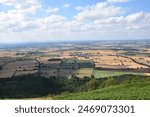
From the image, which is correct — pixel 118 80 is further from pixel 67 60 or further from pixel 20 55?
pixel 20 55

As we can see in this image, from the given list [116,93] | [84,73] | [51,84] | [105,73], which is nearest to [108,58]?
[105,73]

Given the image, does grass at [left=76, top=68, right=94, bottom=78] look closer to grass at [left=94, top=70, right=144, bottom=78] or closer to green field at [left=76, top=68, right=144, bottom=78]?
green field at [left=76, top=68, right=144, bottom=78]

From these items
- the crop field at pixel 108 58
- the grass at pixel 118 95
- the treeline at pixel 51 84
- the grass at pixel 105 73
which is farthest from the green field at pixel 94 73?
the grass at pixel 118 95

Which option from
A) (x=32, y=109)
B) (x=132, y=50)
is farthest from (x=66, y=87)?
(x=32, y=109)

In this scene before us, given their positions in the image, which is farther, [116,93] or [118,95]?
[116,93]

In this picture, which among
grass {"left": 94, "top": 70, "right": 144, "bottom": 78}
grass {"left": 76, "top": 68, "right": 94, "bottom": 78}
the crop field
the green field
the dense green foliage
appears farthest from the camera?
the crop field

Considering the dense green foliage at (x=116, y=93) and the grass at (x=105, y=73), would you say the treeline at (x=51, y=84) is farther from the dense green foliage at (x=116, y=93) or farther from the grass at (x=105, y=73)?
the grass at (x=105, y=73)

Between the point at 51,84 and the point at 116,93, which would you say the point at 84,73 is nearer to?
the point at 51,84

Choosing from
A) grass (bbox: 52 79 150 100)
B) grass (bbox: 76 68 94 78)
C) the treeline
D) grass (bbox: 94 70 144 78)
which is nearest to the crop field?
grass (bbox: 94 70 144 78)
